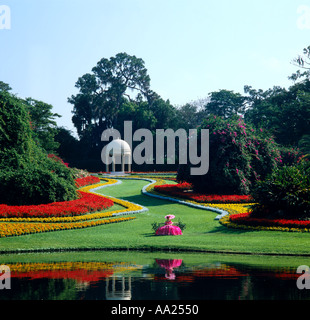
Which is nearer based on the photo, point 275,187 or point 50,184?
point 275,187

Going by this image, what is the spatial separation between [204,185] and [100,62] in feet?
134

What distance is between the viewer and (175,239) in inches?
701

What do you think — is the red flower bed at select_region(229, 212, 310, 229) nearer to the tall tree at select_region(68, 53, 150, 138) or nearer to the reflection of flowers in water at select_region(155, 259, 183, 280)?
the reflection of flowers in water at select_region(155, 259, 183, 280)

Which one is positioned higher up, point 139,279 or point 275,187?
point 275,187

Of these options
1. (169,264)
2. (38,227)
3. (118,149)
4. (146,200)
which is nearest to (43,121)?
(118,149)

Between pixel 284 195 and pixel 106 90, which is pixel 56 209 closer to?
pixel 284 195

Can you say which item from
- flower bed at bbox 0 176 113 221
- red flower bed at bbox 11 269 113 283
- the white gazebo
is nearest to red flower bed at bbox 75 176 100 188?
the white gazebo

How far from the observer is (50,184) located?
2534 cm

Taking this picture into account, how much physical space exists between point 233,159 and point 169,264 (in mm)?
17856

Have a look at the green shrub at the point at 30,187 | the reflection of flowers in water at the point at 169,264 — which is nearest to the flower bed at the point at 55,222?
the green shrub at the point at 30,187

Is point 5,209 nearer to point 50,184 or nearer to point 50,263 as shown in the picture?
point 50,184

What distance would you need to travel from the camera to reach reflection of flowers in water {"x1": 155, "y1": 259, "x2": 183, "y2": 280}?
11.2m

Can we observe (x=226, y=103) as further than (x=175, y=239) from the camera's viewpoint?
Yes
